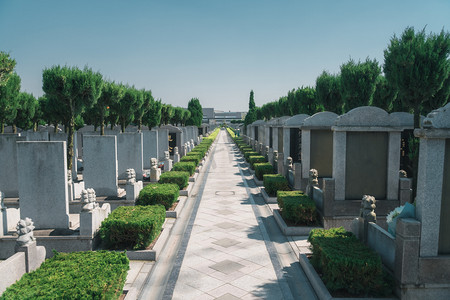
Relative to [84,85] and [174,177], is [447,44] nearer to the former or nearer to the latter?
[174,177]

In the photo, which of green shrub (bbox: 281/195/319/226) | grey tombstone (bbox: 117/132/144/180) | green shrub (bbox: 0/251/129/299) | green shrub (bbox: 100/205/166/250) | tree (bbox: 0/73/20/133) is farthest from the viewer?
tree (bbox: 0/73/20/133)

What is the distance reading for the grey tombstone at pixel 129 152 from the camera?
54.6 ft

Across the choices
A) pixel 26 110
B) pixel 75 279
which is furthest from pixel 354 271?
pixel 26 110

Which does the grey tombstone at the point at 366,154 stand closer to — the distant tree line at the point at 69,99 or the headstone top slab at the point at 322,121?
the headstone top slab at the point at 322,121

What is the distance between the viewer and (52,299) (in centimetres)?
473

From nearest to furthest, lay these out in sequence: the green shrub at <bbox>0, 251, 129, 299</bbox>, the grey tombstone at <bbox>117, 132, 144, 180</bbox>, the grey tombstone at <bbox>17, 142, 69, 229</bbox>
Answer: the green shrub at <bbox>0, 251, 129, 299</bbox> → the grey tombstone at <bbox>17, 142, 69, 229</bbox> → the grey tombstone at <bbox>117, 132, 144, 180</bbox>

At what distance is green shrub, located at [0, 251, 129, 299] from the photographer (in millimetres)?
4883

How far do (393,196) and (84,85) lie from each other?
13.8 metres

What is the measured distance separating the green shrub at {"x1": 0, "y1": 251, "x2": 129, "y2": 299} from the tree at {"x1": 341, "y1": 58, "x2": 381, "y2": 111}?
14.9m

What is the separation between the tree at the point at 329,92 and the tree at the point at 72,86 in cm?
1356

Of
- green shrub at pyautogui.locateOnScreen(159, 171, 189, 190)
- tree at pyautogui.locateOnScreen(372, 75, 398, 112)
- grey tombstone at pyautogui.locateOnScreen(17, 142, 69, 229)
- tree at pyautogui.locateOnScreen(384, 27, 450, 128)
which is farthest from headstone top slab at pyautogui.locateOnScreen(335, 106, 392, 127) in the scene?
tree at pyautogui.locateOnScreen(372, 75, 398, 112)

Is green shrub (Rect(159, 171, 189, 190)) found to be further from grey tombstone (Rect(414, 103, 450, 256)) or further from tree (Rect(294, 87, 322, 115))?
tree (Rect(294, 87, 322, 115))

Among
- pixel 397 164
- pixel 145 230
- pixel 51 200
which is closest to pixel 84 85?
pixel 51 200

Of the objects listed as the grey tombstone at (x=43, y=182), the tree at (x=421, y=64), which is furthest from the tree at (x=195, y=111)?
the grey tombstone at (x=43, y=182)
